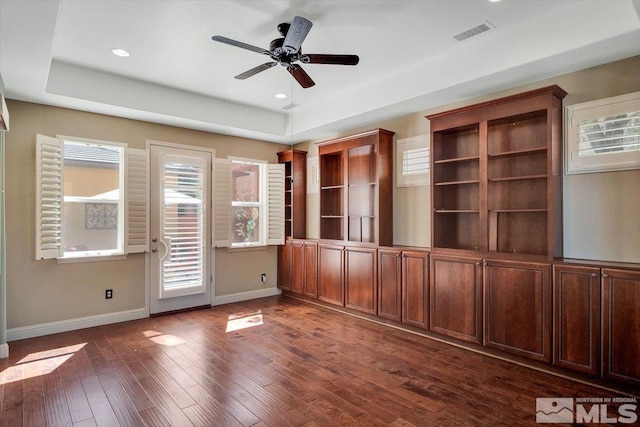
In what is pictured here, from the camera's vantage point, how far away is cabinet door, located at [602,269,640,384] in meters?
2.60

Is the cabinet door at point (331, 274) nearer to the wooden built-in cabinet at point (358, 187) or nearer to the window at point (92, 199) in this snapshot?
the wooden built-in cabinet at point (358, 187)

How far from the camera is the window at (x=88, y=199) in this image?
3.93 meters

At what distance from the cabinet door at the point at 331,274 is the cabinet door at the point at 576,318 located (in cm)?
260

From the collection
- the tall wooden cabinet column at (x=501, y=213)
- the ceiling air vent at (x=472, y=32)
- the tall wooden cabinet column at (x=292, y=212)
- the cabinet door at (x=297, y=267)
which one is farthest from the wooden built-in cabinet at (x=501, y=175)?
the tall wooden cabinet column at (x=292, y=212)

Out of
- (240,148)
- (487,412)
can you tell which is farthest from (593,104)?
(240,148)

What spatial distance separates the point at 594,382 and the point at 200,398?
3143mm

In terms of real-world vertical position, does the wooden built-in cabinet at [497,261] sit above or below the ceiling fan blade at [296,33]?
below

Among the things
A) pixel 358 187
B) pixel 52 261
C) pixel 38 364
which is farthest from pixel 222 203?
pixel 38 364

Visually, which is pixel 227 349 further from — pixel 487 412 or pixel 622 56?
pixel 622 56

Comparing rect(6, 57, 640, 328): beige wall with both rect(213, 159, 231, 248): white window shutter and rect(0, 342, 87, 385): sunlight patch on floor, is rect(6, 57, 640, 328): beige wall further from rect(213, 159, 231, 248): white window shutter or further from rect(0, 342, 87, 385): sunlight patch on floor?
rect(0, 342, 87, 385): sunlight patch on floor

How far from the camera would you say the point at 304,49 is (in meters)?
3.53

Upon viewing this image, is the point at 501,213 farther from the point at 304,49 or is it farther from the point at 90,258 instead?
the point at 90,258

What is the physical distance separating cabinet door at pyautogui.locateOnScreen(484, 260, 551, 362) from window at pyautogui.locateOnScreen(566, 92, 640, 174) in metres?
1.02

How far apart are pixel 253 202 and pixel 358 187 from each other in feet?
6.05
